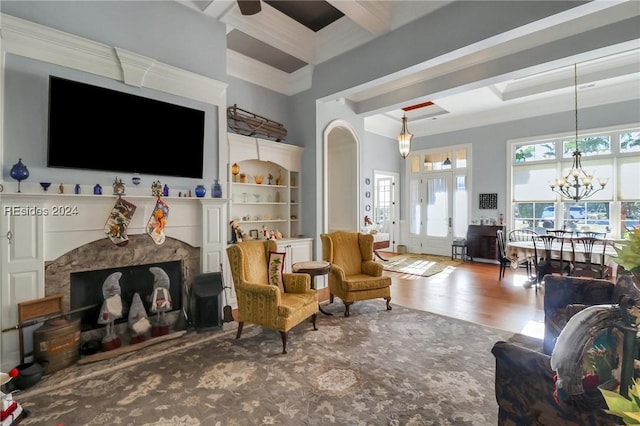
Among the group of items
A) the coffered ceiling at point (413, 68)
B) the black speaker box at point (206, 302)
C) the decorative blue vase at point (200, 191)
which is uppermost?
the coffered ceiling at point (413, 68)

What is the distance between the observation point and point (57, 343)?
8.21ft

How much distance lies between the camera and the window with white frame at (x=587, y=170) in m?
5.62

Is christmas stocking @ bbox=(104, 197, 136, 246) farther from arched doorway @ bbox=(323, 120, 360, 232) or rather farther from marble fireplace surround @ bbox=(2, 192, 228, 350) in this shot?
arched doorway @ bbox=(323, 120, 360, 232)

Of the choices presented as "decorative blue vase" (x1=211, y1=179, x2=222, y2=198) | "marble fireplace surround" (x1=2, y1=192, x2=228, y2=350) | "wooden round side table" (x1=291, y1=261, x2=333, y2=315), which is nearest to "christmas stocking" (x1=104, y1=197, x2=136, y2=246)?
"marble fireplace surround" (x1=2, y1=192, x2=228, y2=350)

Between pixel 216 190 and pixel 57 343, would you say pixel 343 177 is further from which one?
pixel 57 343

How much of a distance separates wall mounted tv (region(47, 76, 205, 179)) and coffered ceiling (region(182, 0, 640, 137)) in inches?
57.8

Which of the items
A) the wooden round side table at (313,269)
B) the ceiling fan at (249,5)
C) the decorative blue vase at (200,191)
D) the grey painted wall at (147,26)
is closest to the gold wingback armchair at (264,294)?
the wooden round side table at (313,269)

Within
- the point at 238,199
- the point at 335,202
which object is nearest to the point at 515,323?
the point at 335,202

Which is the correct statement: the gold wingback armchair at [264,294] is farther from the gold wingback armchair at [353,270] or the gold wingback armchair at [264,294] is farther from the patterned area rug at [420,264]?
the patterned area rug at [420,264]

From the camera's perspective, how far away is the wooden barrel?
8.07 ft

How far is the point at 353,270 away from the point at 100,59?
384 centimetres

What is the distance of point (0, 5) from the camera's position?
2453 mm

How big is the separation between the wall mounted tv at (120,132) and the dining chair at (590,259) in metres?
5.42

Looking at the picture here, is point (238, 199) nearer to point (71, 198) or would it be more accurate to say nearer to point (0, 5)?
point (71, 198)
